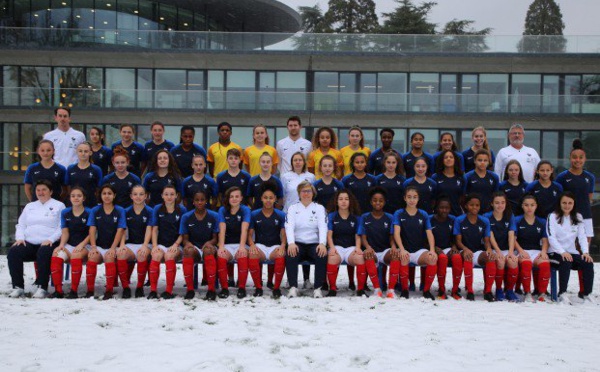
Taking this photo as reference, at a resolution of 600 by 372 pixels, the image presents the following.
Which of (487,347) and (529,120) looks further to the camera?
(529,120)

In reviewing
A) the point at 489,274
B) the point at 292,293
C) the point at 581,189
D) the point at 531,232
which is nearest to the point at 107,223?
the point at 292,293

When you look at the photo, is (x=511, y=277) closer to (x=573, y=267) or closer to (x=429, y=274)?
(x=573, y=267)

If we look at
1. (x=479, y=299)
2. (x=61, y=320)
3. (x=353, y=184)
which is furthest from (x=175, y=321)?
(x=479, y=299)

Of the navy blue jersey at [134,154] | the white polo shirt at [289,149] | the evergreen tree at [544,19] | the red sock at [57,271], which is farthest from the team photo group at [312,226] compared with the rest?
the evergreen tree at [544,19]

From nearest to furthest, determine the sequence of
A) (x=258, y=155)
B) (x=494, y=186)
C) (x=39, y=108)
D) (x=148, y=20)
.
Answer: (x=494, y=186)
(x=258, y=155)
(x=39, y=108)
(x=148, y=20)

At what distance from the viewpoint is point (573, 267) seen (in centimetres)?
909

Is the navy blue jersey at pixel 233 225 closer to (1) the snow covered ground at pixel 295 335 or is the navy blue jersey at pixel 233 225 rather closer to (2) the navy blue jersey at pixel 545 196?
(1) the snow covered ground at pixel 295 335

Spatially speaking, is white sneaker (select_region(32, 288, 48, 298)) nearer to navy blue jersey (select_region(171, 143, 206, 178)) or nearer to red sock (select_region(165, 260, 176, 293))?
red sock (select_region(165, 260, 176, 293))

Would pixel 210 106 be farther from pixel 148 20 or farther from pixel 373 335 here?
pixel 373 335

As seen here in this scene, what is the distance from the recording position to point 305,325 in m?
6.71

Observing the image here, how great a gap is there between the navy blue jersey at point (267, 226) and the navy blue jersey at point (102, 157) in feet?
10.4

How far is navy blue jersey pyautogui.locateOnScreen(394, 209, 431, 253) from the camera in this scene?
8.91 meters

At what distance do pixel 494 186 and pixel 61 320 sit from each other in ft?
21.6

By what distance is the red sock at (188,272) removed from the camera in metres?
8.46
